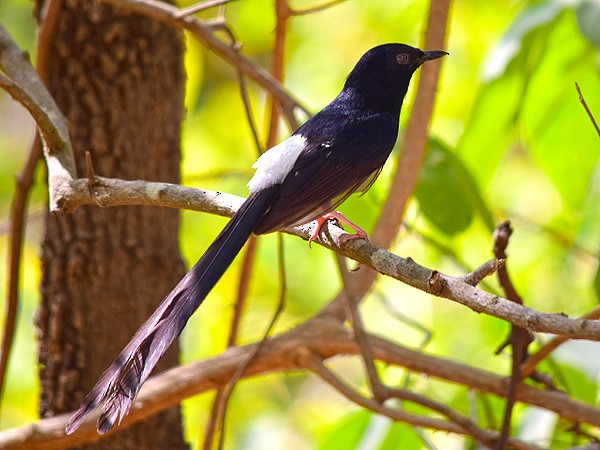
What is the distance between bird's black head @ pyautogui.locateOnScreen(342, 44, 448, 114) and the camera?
2.98 metres

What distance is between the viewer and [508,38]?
303 centimetres

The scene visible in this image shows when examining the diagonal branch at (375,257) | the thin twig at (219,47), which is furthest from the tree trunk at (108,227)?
the diagonal branch at (375,257)

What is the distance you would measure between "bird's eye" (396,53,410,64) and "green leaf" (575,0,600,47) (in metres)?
0.57

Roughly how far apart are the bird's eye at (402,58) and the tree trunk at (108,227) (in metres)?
0.89

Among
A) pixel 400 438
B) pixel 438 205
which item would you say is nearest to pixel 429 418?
pixel 400 438

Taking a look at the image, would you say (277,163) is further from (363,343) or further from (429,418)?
(429,418)

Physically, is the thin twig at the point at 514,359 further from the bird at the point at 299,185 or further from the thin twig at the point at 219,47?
the thin twig at the point at 219,47

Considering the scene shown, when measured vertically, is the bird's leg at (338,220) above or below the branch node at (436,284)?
above

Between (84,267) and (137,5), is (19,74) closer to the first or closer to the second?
(137,5)

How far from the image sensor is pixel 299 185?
2.45 meters

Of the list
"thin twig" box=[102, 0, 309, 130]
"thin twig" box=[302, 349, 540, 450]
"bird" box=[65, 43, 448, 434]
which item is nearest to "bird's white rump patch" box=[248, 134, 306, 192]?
"bird" box=[65, 43, 448, 434]

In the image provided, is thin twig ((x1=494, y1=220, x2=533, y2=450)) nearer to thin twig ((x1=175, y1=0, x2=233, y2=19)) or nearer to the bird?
the bird

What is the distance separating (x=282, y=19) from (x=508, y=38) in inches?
32.6

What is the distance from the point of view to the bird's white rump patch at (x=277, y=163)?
247 cm
